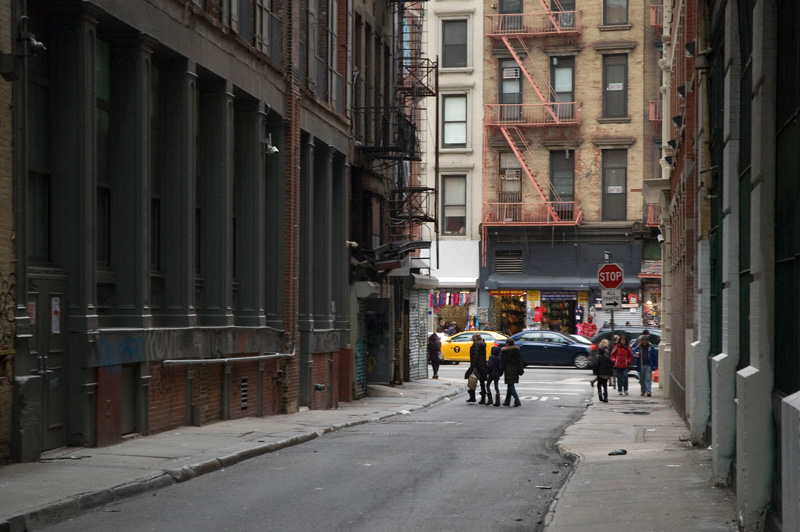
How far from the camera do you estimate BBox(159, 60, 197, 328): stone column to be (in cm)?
1850

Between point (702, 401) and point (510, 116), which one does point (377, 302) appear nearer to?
point (702, 401)

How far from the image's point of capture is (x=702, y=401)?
16297mm

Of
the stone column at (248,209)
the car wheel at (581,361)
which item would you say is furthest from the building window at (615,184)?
the stone column at (248,209)

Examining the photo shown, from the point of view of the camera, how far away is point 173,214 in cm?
1852

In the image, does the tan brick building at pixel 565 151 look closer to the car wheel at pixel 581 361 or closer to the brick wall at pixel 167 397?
the car wheel at pixel 581 361

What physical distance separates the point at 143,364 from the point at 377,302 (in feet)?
57.3

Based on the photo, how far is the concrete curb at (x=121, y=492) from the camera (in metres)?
9.89

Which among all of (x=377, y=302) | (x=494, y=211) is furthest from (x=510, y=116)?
(x=377, y=302)

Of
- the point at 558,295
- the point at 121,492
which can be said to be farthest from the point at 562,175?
the point at 121,492

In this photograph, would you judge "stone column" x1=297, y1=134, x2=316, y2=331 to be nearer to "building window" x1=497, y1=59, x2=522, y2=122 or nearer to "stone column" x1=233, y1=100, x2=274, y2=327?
"stone column" x1=233, y1=100, x2=274, y2=327

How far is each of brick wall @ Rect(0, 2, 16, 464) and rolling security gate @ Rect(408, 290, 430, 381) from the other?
25014 mm

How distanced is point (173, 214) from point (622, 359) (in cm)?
1673

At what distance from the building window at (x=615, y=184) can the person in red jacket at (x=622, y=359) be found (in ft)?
80.0

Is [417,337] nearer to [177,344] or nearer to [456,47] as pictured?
[177,344]
